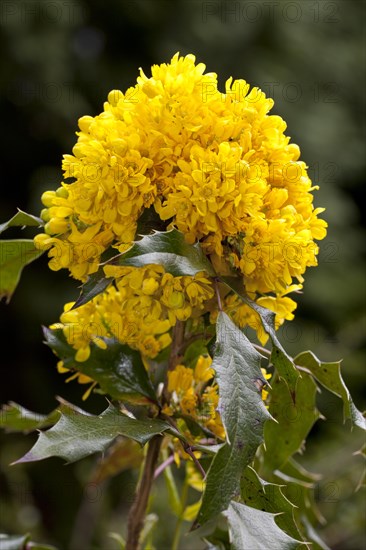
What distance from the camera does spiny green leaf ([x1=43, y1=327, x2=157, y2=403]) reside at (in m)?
0.98

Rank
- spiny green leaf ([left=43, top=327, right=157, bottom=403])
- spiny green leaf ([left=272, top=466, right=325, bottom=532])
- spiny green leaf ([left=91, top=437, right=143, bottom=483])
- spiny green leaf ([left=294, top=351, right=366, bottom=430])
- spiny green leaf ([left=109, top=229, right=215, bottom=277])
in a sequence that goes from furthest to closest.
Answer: spiny green leaf ([left=91, top=437, right=143, bottom=483]) < spiny green leaf ([left=272, top=466, right=325, bottom=532]) < spiny green leaf ([left=43, top=327, right=157, bottom=403]) < spiny green leaf ([left=294, top=351, right=366, bottom=430]) < spiny green leaf ([left=109, top=229, right=215, bottom=277])

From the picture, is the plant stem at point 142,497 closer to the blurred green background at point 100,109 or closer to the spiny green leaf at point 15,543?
the spiny green leaf at point 15,543

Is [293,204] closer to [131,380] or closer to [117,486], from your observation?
[131,380]

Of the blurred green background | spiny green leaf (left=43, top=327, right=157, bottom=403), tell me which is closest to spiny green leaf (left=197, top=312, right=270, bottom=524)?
spiny green leaf (left=43, top=327, right=157, bottom=403)

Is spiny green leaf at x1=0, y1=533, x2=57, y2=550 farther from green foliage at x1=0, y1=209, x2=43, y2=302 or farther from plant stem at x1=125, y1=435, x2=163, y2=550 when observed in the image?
green foliage at x1=0, y1=209, x2=43, y2=302

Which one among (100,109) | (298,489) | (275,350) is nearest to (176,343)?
(275,350)

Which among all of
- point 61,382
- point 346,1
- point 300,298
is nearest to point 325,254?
point 300,298

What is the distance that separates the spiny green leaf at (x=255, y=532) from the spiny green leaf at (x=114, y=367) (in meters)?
0.20

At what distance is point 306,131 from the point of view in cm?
424

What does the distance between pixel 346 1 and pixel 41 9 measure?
250cm

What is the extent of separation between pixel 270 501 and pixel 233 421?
0.19 meters

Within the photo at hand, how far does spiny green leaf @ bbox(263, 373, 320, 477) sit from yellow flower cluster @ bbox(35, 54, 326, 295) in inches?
8.8

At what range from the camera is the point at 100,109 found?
413 centimetres

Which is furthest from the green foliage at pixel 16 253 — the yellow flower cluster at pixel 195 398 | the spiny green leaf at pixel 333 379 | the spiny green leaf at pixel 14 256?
the spiny green leaf at pixel 333 379
